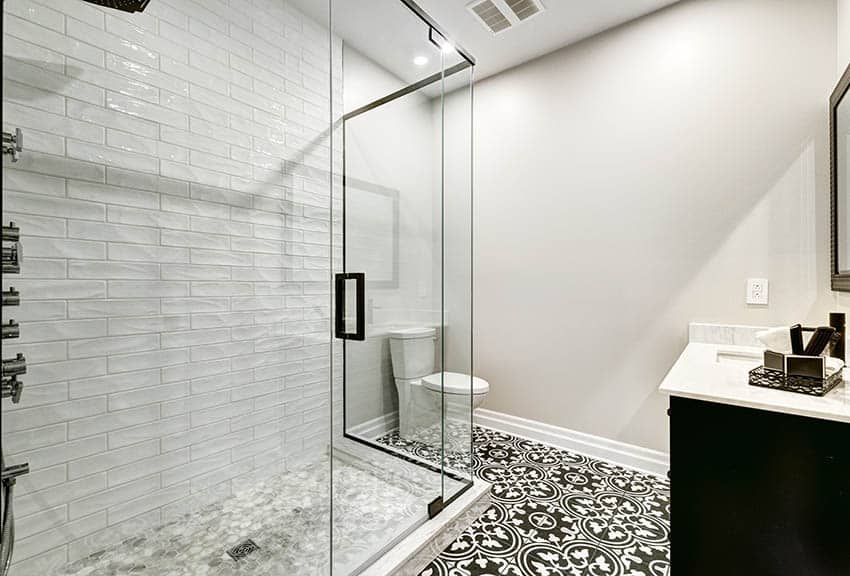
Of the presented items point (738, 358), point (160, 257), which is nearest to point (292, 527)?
point (160, 257)

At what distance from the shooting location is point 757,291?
2.12 metres

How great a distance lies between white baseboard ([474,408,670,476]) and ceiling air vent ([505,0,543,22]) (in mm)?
2441

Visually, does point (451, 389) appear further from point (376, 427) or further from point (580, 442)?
point (580, 442)

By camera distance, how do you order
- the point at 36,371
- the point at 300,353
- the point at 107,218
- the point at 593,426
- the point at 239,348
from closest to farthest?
the point at 36,371 → the point at 107,218 → the point at 239,348 → the point at 300,353 → the point at 593,426

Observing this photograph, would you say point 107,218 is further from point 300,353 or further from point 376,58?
point 376,58

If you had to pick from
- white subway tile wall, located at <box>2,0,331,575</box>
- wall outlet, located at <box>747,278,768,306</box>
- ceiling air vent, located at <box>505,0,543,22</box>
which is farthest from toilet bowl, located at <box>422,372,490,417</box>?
ceiling air vent, located at <box>505,0,543,22</box>

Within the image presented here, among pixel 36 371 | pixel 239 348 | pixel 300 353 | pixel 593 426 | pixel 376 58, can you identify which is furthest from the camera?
pixel 593 426

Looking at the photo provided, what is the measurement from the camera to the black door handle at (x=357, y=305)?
178 centimetres

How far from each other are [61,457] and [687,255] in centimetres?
292

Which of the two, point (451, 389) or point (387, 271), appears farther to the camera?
point (451, 389)

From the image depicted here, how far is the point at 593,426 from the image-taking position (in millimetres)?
2641

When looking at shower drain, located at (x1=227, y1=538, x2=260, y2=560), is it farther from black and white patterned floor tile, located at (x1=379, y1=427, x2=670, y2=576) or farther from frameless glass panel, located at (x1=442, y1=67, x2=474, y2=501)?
frameless glass panel, located at (x1=442, y1=67, x2=474, y2=501)

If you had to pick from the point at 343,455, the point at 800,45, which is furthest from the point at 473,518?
the point at 800,45

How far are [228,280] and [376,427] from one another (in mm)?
1016
